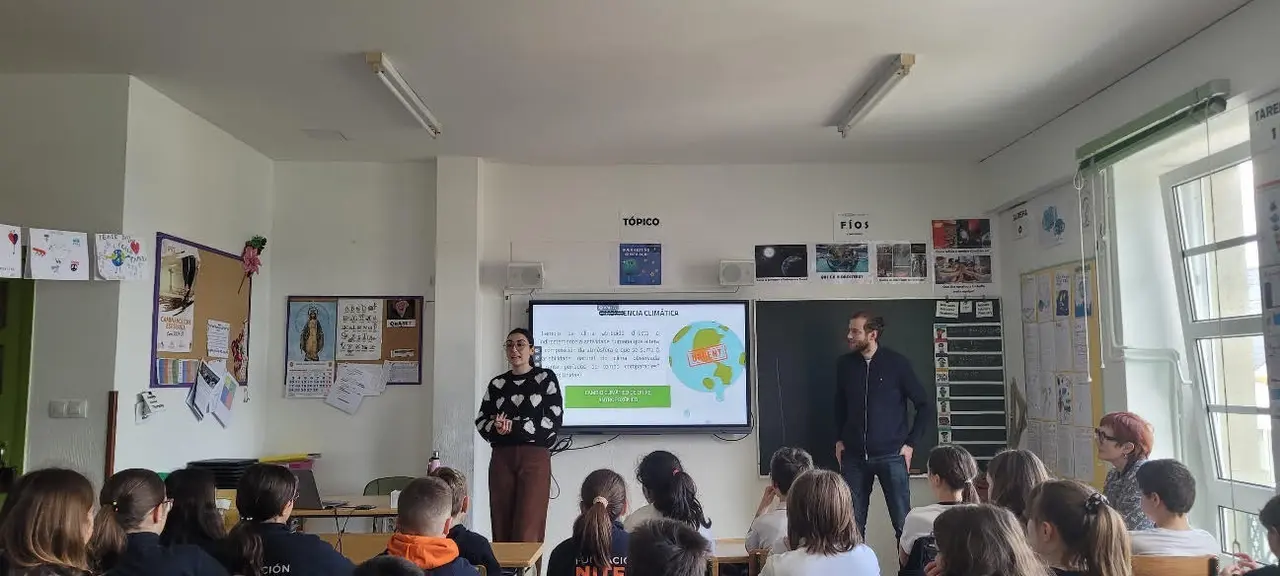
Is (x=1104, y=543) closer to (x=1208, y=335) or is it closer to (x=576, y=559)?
(x=576, y=559)

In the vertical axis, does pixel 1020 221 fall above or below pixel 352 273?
above

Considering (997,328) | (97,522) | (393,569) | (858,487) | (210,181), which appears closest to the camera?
(393,569)

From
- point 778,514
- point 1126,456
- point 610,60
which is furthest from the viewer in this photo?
point 610,60

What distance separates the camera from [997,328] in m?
5.77

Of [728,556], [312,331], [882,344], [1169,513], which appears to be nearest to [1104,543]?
[1169,513]

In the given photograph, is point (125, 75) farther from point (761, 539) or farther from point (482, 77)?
point (761, 539)

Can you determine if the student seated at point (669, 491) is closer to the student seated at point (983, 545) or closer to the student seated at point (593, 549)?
the student seated at point (593, 549)

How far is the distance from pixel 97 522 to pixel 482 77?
252 cm

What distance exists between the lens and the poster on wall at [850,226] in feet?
19.3

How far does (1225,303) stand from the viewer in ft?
13.1

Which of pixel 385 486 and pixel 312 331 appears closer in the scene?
pixel 385 486

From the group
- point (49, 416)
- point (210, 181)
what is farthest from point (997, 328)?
point (49, 416)

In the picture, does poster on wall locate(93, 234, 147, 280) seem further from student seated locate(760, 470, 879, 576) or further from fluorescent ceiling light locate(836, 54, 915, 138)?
fluorescent ceiling light locate(836, 54, 915, 138)

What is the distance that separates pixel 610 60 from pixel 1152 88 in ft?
8.22
